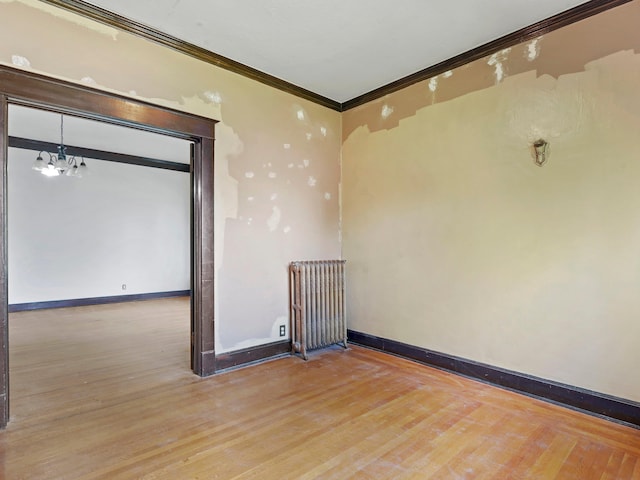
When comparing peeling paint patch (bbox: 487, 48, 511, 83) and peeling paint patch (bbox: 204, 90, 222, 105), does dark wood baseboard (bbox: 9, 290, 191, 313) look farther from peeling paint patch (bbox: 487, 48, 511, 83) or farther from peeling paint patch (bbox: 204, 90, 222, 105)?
peeling paint patch (bbox: 487, 48, 511, 83)

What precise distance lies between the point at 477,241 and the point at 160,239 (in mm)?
6725

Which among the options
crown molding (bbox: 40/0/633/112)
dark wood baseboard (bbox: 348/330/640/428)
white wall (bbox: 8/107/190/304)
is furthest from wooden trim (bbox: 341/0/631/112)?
white wall (bbox: 8/107/190/304)

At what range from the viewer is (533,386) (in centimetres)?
277

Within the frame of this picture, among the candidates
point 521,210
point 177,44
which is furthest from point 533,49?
point 177,44

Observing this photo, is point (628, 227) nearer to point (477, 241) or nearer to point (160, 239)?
point (477, 241)

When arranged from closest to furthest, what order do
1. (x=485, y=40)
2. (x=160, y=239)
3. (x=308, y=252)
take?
(x=485, y=40) → (x=308, y=252) → (x=160, y=239)

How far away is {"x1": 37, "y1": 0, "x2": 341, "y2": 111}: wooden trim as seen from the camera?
2.55 m

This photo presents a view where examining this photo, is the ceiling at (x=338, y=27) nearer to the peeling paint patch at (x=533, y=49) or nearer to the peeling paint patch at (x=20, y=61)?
the peeling paint patch at (x=533, y=49)

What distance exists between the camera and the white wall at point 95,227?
20.0ft

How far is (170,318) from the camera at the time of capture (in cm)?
566

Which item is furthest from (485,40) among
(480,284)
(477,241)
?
(480,284)

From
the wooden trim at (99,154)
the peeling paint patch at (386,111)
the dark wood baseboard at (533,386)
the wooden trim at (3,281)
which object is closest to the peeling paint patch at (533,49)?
the peeling paint patch at (386,111)

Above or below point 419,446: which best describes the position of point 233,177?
above

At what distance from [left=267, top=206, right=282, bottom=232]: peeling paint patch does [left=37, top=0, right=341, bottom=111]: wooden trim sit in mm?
1307
